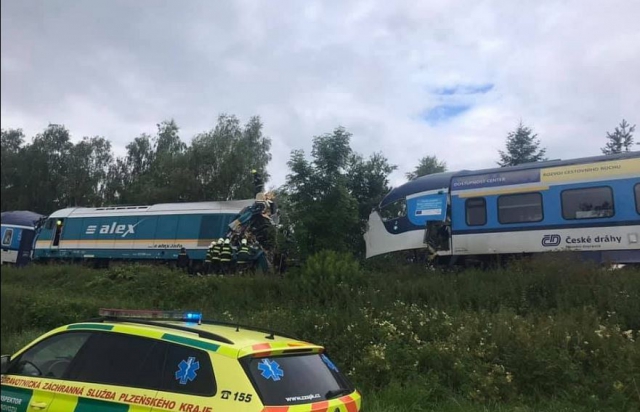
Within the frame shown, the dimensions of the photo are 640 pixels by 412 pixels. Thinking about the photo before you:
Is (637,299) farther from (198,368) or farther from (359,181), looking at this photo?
(359,181)

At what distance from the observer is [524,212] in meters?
14.6

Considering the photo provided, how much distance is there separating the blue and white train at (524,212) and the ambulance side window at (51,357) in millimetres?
12163

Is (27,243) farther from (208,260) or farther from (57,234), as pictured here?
(208,260)

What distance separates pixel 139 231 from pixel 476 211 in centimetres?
1349

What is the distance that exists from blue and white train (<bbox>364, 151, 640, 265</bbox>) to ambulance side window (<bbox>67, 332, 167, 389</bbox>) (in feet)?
39.5

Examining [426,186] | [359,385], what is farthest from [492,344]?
[426,186]

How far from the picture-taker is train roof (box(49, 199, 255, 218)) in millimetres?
20558

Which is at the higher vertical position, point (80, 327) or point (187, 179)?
point (187, 179)

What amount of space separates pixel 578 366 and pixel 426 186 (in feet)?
31.3

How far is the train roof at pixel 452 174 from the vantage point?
1373 cm

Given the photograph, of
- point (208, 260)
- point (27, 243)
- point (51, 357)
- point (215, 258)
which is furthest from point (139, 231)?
point (51, 357)

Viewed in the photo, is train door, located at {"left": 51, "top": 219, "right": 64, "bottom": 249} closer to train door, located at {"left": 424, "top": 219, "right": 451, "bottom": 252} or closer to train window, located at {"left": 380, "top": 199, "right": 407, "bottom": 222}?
train window, located at {"left": 380, "top": 199, "right": 407, "bottom": 222}

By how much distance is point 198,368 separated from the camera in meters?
4.00

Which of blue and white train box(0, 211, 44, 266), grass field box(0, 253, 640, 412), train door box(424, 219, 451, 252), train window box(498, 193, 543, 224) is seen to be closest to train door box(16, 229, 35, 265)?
blue and white train box(0, 211, 44, 266)
